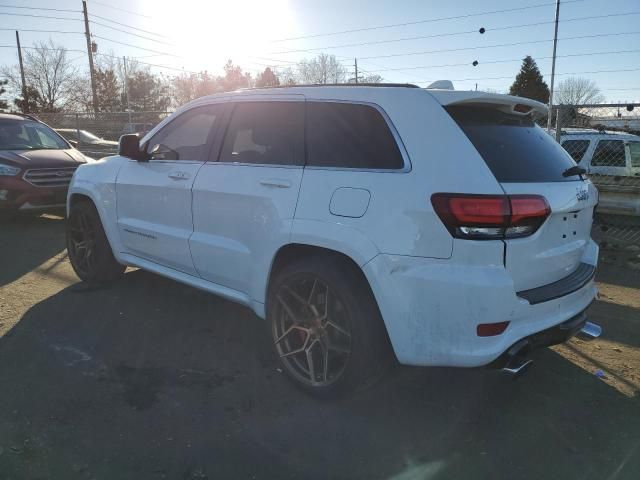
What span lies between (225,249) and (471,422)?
6.27 feet

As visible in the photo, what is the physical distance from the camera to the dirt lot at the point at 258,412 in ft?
8.45

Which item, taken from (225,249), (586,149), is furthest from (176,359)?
(586,149)

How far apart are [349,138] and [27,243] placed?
19.3 feet

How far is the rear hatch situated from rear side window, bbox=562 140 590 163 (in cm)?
726

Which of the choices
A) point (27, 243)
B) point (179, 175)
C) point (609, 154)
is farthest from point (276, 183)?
point (609, 154)

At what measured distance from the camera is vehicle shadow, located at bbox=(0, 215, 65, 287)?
234 inches

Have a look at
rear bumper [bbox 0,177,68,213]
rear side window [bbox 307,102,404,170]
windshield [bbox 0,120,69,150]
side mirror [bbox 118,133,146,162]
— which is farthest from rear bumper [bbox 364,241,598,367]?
windshield [bbox 0,120,69,150]

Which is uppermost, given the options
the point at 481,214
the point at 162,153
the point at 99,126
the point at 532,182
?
the point at 99,126

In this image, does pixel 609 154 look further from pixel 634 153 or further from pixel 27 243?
pixel 27 243

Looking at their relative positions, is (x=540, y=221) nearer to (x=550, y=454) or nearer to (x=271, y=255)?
(x=550, y=454)

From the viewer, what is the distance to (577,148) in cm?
972

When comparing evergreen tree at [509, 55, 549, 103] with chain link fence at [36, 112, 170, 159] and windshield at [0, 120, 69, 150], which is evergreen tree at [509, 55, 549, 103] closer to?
chain link fence at [36, 112, 170, 159]

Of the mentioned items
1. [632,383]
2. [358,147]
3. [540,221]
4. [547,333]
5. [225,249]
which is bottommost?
[632,383]

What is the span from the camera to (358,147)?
2.98 m
